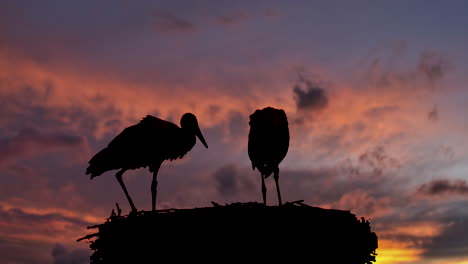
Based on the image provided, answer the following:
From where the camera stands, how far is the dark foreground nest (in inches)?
202

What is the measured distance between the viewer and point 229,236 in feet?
16.9

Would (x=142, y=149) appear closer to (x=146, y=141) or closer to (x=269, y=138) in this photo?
(x=146, y=141)

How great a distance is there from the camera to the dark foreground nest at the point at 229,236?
5.13 m

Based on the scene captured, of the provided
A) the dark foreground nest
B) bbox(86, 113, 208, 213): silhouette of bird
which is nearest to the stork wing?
bbox(86, 113, 208, 213): silhouette of bird

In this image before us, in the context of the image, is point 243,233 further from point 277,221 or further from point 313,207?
point 313,207

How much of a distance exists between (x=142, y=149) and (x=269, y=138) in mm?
2297

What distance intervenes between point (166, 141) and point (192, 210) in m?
4.18

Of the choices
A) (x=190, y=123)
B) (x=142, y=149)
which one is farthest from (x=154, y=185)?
(x=190, y=123)

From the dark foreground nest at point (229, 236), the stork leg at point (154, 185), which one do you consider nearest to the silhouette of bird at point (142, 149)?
the stork leg at point (154, 185)

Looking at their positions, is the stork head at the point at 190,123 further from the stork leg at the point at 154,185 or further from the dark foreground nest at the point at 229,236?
the dark foreground nest at the point at 229,236

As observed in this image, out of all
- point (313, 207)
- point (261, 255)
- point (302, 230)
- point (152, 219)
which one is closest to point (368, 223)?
point (313, 207)

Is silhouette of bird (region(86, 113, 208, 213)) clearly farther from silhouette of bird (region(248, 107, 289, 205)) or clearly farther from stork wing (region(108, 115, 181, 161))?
silhouette of bird (region(248, 107, 289, 205))

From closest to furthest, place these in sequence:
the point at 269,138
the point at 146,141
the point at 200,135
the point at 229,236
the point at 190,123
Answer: the point at 229,236 < the point at 146,141 < the point at 269,138 < the point at 190,123 < the point at 200,135

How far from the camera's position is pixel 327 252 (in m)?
5.57
